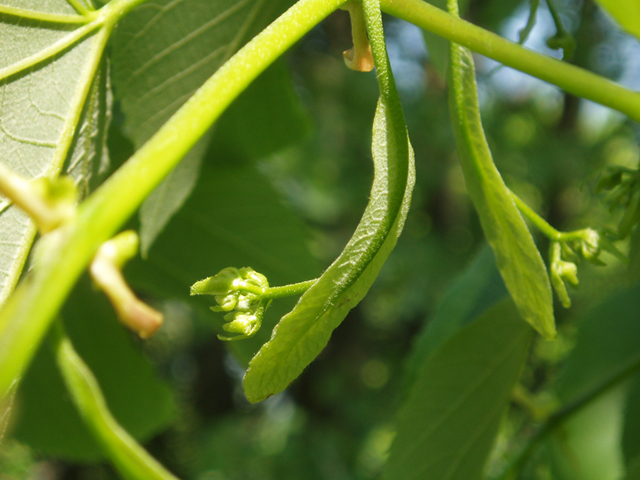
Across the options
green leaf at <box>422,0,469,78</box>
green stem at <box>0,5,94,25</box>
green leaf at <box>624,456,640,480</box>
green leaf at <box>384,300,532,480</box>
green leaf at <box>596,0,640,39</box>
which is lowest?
green leaf at <box>624,456,640,480</box>

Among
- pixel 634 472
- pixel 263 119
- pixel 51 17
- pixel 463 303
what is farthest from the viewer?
pixel 463 303

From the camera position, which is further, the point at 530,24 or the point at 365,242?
the point at 530,24

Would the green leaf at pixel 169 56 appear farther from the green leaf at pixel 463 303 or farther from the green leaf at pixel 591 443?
the green leaf at pixel 591 443

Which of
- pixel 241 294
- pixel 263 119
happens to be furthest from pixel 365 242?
pixel 263 119

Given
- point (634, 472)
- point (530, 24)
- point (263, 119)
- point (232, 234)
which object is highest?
point (530, 24)

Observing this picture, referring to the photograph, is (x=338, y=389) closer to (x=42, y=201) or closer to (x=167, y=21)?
(x=167, y=21)

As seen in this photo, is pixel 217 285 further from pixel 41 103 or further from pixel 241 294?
pixel 41 103

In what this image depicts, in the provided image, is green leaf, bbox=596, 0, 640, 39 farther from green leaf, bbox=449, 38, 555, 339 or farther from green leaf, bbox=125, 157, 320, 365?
green leaf, bbox=125, 157, 320, 365

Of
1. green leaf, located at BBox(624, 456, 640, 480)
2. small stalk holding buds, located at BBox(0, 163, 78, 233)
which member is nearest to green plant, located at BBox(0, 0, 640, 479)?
small stalk holding buds, located at BBox(0, 163, 78, 233)
